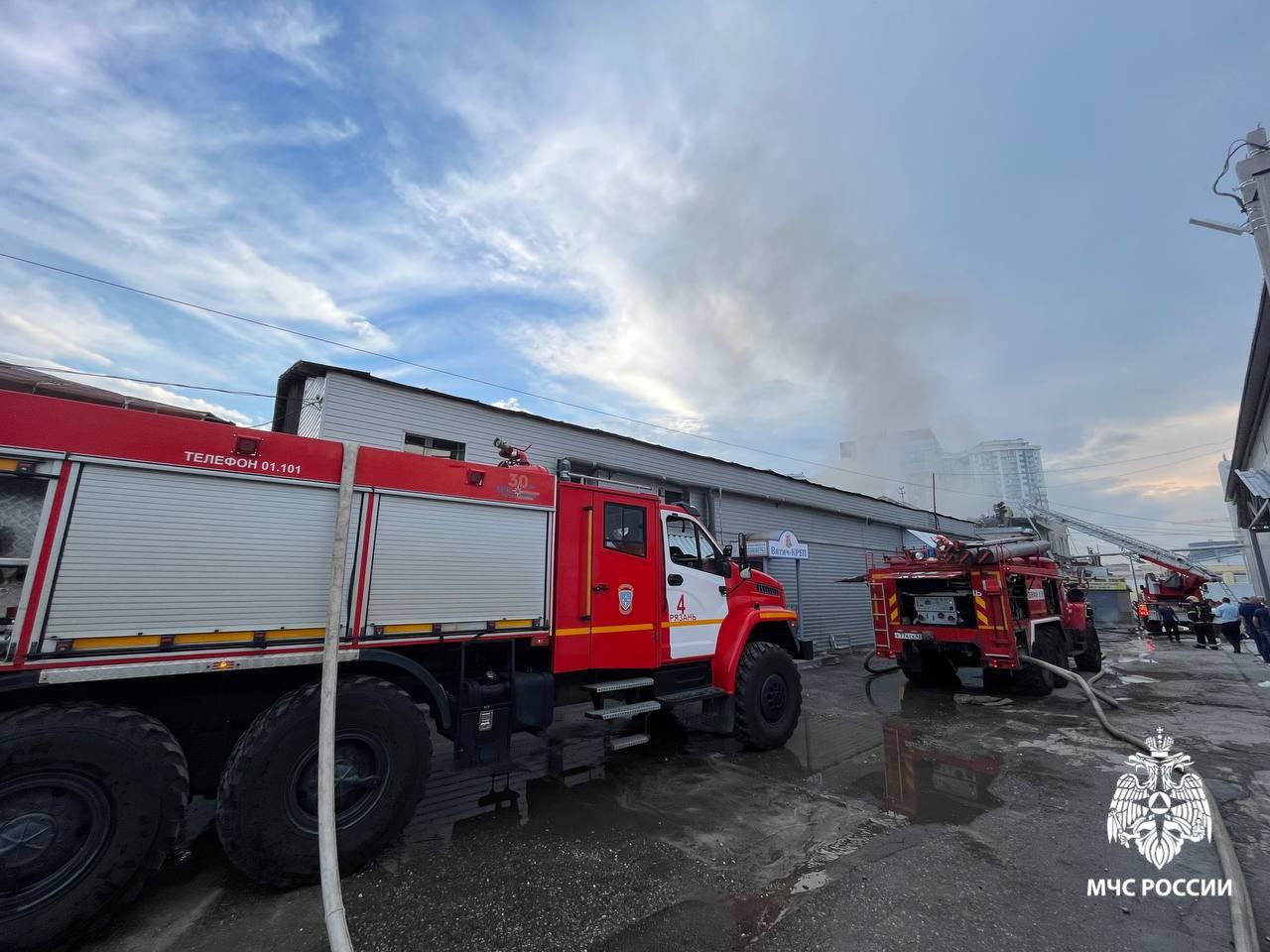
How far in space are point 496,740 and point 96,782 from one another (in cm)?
251

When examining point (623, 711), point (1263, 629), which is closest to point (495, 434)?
point (623, 711)

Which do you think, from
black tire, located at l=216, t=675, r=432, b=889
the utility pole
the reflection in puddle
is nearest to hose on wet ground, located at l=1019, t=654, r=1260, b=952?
the reflection in puddle

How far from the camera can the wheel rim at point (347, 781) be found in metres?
3.54

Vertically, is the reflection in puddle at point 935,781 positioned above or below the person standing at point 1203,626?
below

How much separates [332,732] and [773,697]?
4.93 meters

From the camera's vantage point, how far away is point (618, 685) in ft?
17.6

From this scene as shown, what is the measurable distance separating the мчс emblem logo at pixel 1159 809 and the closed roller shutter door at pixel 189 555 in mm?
6372

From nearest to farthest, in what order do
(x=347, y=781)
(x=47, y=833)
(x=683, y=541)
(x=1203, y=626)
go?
(x=47, y=833), (x=347, y=781), (x=683, y=541), (x=1203, y=626)

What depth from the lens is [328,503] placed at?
393cm

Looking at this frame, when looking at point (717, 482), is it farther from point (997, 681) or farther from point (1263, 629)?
point (1263, 629)

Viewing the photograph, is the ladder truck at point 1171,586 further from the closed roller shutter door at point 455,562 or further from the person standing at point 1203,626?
the closed roller shutter door at point 455,562

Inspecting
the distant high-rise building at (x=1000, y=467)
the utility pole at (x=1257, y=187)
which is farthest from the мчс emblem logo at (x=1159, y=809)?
the distant high-rise building at (x=1000, y=467)

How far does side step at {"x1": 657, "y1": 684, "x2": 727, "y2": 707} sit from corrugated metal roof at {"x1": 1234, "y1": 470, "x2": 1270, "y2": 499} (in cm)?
1416

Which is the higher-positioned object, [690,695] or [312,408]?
[312,408]
